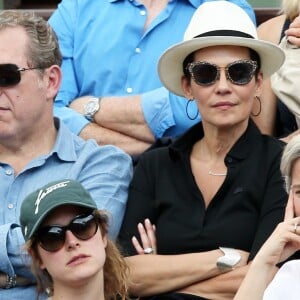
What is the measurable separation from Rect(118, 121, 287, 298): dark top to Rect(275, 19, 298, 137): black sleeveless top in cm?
38

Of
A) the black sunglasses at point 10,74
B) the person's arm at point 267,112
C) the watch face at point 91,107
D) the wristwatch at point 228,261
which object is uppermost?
the black sunglasses at point 10,74

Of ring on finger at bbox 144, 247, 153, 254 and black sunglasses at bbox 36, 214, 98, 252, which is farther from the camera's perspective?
ring on finger at bbox 144, 247, 153, 254

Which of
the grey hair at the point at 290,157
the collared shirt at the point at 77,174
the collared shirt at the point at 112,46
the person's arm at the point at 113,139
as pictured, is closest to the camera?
the grey hair at the point at 290,157

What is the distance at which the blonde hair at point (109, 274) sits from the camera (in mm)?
4117

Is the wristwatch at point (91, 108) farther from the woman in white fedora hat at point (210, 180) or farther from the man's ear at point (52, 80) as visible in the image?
the woman in white fedora hat at point (210, 180)

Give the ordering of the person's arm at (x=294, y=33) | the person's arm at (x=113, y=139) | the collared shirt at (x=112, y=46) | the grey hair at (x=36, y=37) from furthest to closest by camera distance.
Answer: the collared shirt at (x=112, y=46)
the person's arm at (x=113, y=139)
the person's arm at (x=294, y=33)
the grey hair at (x=36, y=37)

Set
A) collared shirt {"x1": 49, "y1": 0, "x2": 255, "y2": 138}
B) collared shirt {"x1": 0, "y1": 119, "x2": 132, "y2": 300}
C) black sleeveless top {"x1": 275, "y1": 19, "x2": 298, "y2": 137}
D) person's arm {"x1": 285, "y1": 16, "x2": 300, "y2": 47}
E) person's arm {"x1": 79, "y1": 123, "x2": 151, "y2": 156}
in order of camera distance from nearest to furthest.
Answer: collared shirt {"x1": 0, "y1": 119, "x2": 132, "y2": 300} < person's arm {"x1": 285, "y1": 16, "x2": 300, "y2": 47} < black sleeveless top {"x1": 275, "y1": 19, "x2": 298, "y2": 137} < person's arm {"x1": 79, "y1": 123, "x2": 151, "y2": 156} < collared shirt {"x1": 49, "y1": 0, "x2": 255, "y2": 138}

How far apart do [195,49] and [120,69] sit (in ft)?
2.51

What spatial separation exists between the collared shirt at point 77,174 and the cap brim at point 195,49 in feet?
1.24

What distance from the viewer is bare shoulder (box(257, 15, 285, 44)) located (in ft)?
17.3

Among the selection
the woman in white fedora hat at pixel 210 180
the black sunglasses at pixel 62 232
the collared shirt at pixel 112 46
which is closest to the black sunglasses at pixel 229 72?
the woman in white fedora hat at pixel 210 180

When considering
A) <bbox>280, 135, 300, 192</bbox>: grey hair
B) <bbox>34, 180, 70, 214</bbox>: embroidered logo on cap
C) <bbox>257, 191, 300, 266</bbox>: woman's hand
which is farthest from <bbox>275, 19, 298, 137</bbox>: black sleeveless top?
<bbox>34, 180, 70, 214</bbox>: embroidered logo on cap

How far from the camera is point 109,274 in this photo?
4.16 m

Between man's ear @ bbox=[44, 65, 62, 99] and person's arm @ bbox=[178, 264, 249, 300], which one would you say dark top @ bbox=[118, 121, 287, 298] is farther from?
man's ear @ bbox=[44, 65, 62, 99]
